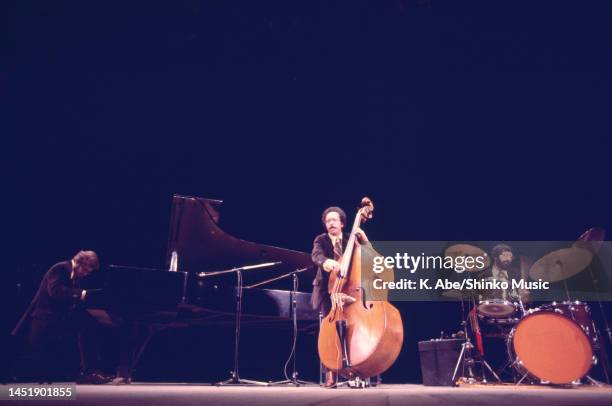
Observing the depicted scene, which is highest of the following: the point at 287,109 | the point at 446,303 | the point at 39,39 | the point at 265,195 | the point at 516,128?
the point at 39,39

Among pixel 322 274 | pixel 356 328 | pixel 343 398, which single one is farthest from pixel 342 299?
pixel 343 398

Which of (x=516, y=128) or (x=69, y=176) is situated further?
(x=69, y=176)

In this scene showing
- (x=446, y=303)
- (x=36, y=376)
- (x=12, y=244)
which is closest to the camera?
(x=36, y=376)

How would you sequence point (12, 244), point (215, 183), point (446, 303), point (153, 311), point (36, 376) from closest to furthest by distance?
point (153, 311)
point (36, 376)
point (446, 303)
point (12, 244)
point (215, 183)

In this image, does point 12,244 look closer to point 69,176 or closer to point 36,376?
point 69,176

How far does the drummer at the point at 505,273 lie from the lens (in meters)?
5.20

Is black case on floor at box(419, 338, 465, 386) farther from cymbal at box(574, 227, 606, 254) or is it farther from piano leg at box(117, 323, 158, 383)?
piano leg at box(117, 323, 158, 383)

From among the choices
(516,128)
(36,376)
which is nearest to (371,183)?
(516,128)

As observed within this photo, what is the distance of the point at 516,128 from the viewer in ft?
21.3

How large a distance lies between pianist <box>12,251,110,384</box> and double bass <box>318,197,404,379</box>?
8.17ft

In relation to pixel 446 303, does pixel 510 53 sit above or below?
above

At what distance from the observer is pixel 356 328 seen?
3709 mm

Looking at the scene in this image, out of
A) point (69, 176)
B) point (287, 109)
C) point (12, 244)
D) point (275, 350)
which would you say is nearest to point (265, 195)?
point (287, 109)

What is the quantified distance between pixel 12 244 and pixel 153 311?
133 inches
